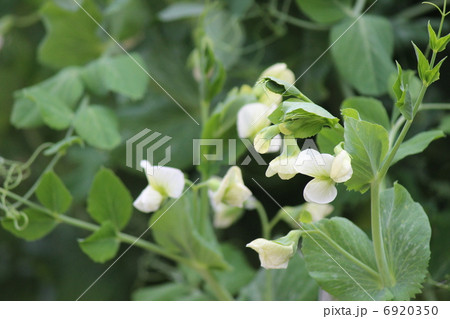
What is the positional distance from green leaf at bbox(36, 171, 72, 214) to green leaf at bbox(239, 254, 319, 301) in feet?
0.46

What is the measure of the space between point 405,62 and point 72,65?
0.97 feet

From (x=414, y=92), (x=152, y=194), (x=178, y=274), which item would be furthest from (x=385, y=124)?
(x=178, y=274)

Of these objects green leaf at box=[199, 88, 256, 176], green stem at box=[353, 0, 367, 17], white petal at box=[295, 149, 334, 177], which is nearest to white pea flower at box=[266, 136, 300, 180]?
white petal at box=[295, 149, 334, 177]

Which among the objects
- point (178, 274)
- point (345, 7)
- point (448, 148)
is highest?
point (345, 7)

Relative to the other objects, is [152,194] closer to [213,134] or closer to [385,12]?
[213,134]

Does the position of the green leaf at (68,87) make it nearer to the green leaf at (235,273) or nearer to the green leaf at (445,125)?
the green leaf at (235,273)

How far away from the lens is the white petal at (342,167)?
0.79ft

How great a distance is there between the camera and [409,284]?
0.29 meters

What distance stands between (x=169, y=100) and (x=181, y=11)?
83mm

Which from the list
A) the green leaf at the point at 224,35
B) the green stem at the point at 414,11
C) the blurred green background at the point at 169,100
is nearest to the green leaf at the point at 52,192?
the blurred green background at the point at 169,100

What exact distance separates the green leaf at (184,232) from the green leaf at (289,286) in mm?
44

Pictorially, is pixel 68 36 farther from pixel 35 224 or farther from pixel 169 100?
pixel 35 224

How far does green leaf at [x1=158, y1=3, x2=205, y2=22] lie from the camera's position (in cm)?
51

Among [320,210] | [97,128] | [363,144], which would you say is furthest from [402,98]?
[97,128]
